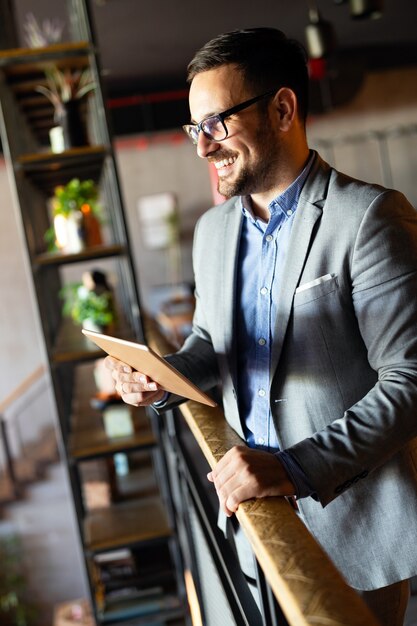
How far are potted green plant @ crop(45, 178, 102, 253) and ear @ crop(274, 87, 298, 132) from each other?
160cm

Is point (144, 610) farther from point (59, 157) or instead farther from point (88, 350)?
point (59, 157)

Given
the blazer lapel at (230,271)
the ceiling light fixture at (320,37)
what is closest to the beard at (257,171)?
the blazer lapel at (230,271)

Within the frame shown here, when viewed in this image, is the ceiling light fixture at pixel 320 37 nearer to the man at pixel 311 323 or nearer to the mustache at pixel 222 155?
the man at pixel 311 323

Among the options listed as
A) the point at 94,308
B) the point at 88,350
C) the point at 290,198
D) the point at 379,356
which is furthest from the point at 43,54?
the point at 379,356

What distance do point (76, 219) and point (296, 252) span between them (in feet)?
5.65

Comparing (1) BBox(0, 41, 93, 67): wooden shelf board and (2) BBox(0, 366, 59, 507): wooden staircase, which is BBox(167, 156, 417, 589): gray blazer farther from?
(2) BBox(0, 366, 59, 507): wooden staircase

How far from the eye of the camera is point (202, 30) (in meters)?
6.93

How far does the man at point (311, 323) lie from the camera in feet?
3.87

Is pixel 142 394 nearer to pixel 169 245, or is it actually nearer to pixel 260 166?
pixel 260 166

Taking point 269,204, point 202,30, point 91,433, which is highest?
point 202,30

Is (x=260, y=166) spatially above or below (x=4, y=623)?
above

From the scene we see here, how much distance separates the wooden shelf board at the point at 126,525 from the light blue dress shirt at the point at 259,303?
5.04ft

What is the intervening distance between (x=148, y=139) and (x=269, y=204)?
822 centimetres

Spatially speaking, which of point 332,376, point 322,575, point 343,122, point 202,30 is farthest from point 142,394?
point 343,122
